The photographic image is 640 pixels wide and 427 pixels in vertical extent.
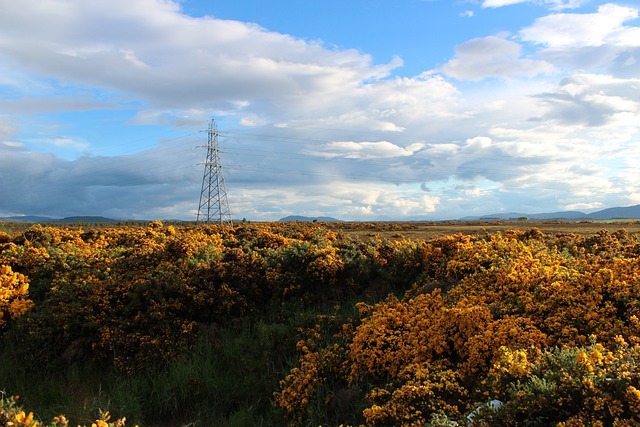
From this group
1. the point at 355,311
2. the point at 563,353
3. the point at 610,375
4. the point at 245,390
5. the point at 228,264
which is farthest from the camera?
the point at 228,264

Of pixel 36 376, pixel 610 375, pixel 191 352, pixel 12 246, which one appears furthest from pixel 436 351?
pixel 12 246

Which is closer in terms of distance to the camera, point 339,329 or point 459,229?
point 339,329

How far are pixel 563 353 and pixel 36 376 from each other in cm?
819

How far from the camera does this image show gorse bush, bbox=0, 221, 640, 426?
476 cm

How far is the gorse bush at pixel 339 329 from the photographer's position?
15.6ft

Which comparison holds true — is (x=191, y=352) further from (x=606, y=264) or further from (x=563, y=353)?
(x=606, y=264)

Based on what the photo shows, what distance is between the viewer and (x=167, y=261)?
10.8 meters

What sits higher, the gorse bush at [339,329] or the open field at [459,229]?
the open field at [459,229]

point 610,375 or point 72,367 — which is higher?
point 610,375

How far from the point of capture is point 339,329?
817cm

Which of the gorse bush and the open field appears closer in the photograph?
the gorse bush

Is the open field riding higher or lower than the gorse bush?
higher

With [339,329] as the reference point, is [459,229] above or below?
above

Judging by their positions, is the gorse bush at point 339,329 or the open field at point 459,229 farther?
the open field at point 459,229
